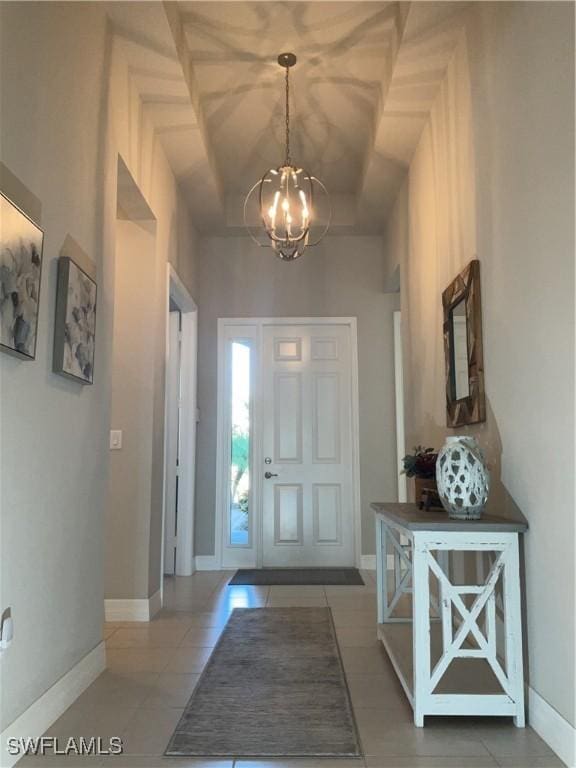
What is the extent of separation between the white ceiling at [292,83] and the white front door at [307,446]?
1338 millimetres

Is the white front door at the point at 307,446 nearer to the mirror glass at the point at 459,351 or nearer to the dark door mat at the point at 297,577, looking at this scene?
the dark door mat at the point at 297,577

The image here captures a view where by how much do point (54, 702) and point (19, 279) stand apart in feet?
5.06

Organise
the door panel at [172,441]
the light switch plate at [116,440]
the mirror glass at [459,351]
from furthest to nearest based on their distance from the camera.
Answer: the door panel at [172,441] < the light switch plate at [116,440] < the mirror glass at [459,351]

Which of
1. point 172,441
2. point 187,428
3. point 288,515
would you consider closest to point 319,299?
point 187,428

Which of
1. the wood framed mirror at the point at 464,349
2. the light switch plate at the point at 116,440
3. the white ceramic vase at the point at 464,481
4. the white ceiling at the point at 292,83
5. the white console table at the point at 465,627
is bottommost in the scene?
the white console table at the point at 465,627

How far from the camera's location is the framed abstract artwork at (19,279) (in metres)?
1.74

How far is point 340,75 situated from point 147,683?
348 centimetres

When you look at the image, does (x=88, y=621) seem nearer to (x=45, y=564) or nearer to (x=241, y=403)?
(x=45, y=564)

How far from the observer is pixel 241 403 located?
5293 mm

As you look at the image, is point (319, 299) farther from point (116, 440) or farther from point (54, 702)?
point (54, 702)

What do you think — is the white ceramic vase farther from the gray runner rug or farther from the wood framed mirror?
the gray runner rug

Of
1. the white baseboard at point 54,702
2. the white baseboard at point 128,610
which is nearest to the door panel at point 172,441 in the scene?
the white baseboard at point 128,610

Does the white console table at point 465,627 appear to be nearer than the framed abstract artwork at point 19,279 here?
No

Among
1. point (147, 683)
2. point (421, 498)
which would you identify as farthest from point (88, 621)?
point (421, 498)
